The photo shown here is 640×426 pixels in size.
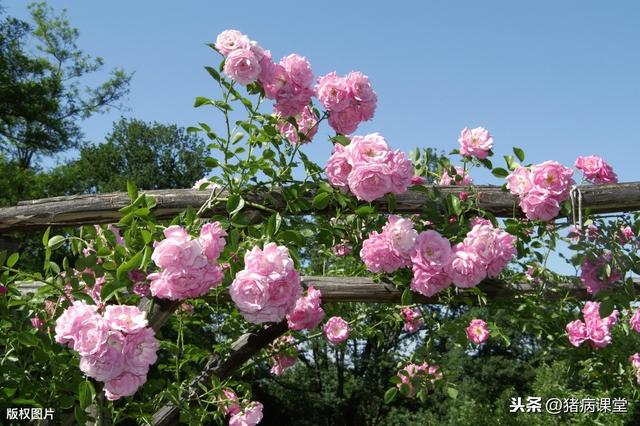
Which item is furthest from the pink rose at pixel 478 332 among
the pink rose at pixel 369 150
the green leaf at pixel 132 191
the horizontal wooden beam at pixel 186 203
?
the green leaf at pixel 132 191

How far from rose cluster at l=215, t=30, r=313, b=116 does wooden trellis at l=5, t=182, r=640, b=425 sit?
414mm

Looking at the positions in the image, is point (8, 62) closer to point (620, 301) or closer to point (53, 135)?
point (53, 135)

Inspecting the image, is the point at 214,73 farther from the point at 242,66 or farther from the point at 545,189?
the point at 545,189

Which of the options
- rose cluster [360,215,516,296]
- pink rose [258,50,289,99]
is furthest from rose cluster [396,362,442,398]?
pink rose [258,50,289,99]

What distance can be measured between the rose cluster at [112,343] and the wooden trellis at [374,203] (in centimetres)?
69

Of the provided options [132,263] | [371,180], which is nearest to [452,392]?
[371,180]

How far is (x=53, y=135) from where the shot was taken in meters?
20.2

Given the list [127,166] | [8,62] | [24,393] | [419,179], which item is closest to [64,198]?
[24,393]

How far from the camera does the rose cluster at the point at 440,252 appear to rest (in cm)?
282

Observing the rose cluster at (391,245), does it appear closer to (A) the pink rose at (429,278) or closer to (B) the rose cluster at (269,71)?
(A) the pink rose at (429,278)

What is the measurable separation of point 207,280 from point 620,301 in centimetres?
195

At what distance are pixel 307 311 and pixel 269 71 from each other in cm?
143

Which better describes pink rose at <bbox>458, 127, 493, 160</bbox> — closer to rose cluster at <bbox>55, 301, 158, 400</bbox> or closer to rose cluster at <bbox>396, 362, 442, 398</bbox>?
rose cluster at <bbox>396, 362, 442, 398</bbox>

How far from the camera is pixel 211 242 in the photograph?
2305 mm
